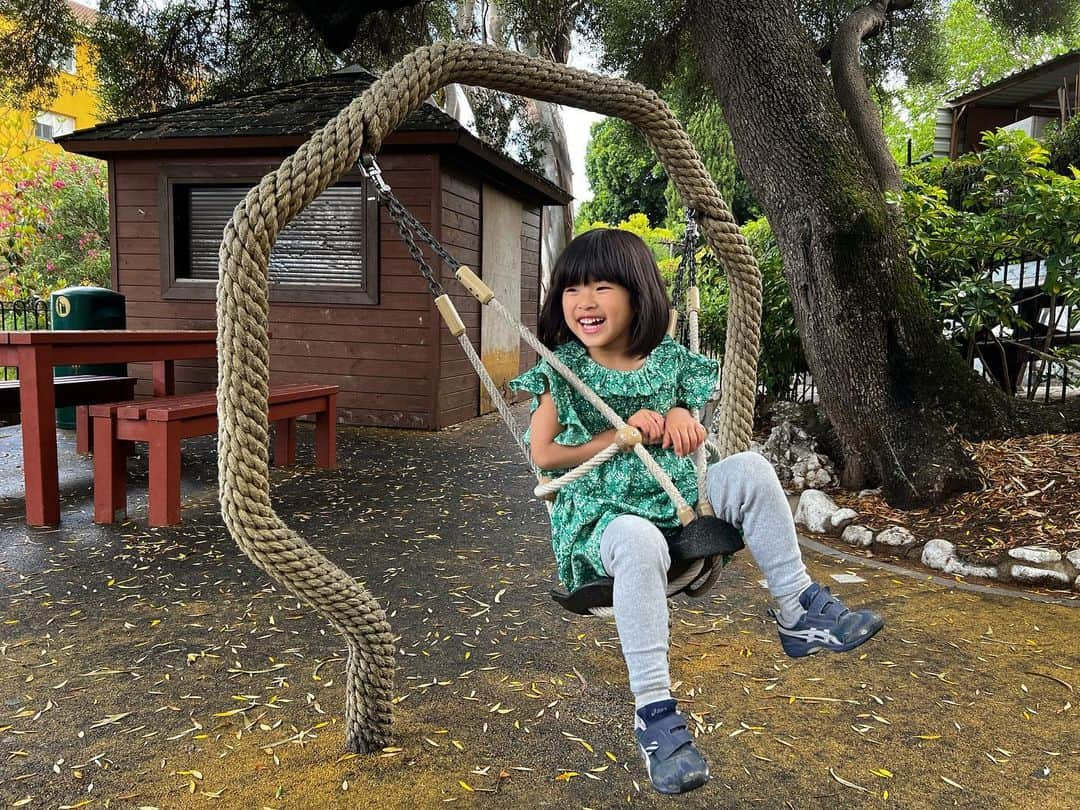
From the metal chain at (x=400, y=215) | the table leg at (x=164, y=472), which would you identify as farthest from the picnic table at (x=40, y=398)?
the metal chain at (x=400, y=215)

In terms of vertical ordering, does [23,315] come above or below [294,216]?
below

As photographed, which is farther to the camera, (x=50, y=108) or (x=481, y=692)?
(x=50, y=108)

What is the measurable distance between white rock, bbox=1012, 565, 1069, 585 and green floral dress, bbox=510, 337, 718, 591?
217 cm

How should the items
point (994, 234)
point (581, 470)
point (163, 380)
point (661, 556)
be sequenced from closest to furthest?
point (661, 556), point (581, 470), point (994, 234), point (163, 380)

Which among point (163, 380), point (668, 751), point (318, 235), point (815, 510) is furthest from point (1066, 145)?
point (668, 751)

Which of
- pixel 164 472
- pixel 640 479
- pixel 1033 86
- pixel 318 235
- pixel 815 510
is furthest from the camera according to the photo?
pixel 1033 86

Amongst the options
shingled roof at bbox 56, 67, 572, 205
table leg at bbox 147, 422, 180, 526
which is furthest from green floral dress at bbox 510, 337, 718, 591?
shingled roof at bbox 56, 67, 572, 205

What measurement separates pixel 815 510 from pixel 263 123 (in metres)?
5.89

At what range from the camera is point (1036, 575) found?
3.27 meters

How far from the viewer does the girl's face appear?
1764 mm

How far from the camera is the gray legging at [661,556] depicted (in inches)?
60.5

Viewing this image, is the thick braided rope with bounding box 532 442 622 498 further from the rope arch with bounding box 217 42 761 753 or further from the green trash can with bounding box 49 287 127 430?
the green trash can with bounding box 49 287 127 430

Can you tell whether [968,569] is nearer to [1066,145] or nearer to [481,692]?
[481,692]

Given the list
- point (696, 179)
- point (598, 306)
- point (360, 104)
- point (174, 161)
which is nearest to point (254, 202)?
point (360, 104)
